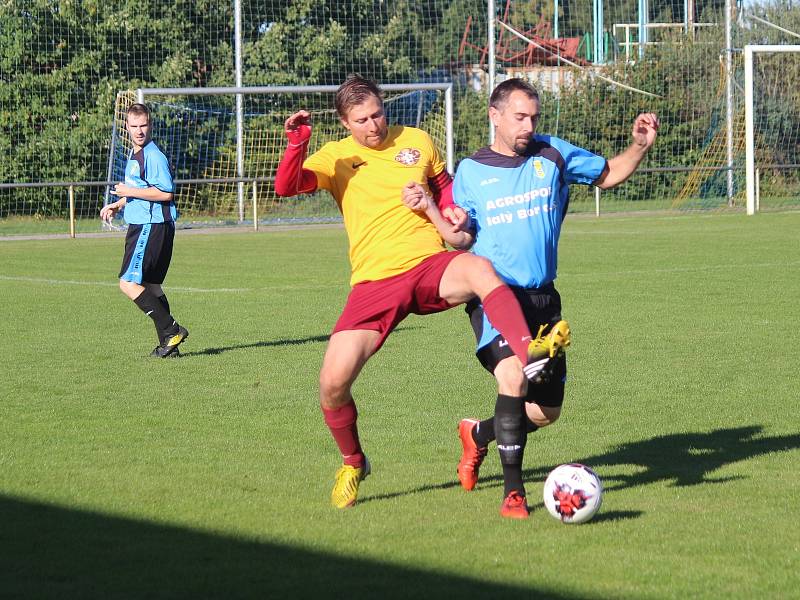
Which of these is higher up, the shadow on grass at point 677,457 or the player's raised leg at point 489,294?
the player's raised leg at point 489,294

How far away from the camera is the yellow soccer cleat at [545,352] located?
4969 mm

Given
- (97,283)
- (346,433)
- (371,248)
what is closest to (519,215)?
(371,248)

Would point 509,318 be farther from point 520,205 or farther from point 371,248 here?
point 371,248

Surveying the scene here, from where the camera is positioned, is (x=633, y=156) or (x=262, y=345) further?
(x=262, y=345)

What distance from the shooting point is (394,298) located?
5527mm

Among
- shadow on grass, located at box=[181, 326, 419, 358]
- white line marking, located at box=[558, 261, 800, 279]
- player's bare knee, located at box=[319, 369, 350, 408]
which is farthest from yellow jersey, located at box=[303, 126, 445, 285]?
white line marking, located at box=[558, 261, 800, 279]

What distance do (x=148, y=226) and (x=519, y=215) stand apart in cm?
573

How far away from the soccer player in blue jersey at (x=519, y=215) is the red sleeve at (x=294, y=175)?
50 centimetres

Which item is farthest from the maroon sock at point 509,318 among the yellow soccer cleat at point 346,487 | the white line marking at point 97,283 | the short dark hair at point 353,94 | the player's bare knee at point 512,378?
the white line marking at point 97,283

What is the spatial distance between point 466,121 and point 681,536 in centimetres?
2922

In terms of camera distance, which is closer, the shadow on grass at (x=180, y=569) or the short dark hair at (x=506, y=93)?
the shadow on grass at (x=180, y=569)

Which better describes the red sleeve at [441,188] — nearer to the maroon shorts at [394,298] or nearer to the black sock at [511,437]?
the maroon shorts at [394,298]

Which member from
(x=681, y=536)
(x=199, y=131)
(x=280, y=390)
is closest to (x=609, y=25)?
(x=199, y=131)

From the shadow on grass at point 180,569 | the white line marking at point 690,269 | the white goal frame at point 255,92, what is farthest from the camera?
the white goal frame at point 255,92
